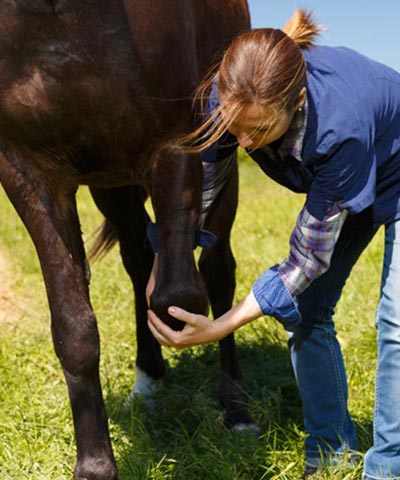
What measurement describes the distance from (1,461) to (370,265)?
3.37 meters

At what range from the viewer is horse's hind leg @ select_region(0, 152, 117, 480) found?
2.29 meters

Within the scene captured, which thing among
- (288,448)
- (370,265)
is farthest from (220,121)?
(370,265)

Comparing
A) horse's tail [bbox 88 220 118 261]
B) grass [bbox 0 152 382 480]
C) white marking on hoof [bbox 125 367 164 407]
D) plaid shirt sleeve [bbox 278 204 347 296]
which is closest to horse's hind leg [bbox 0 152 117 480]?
grass [bbox 0 152 382 480]

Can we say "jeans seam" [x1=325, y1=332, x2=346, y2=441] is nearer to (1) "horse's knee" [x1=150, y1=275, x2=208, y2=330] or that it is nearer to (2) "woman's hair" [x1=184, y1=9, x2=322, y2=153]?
(1) "horse's knee" [x1=150, y1=275, x2=208, y2=330]

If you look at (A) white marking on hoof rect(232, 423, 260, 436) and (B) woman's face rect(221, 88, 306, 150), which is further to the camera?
(A) white marking on hoof rect(232, 423, 260, 436)

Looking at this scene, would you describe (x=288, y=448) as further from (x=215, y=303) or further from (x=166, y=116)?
(x=166, y=116)

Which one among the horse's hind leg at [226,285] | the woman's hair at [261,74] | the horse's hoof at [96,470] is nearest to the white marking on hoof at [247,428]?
the horse's hind leg at [226,285]

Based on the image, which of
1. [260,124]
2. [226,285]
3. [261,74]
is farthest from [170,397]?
[261,74]

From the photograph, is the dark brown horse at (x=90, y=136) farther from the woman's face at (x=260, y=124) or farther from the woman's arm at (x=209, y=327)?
the woman's face at (x=260, y=124)

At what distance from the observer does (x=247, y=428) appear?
10.3 feet

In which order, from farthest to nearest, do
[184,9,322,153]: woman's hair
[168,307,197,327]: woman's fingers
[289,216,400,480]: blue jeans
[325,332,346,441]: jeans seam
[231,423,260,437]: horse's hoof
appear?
[231,423,260,437]: horse's hoof, [325,332,346,441]: jeans seam, [289,216,400,480]: blue jeans, [168,307,197,327]: woman's fingers, [184,9,322,153]: woman's hair

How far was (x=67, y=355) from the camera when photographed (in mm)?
2311

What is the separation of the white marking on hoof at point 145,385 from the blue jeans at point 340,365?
83cm

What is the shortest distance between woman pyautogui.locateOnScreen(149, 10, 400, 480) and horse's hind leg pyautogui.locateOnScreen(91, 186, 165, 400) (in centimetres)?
97
